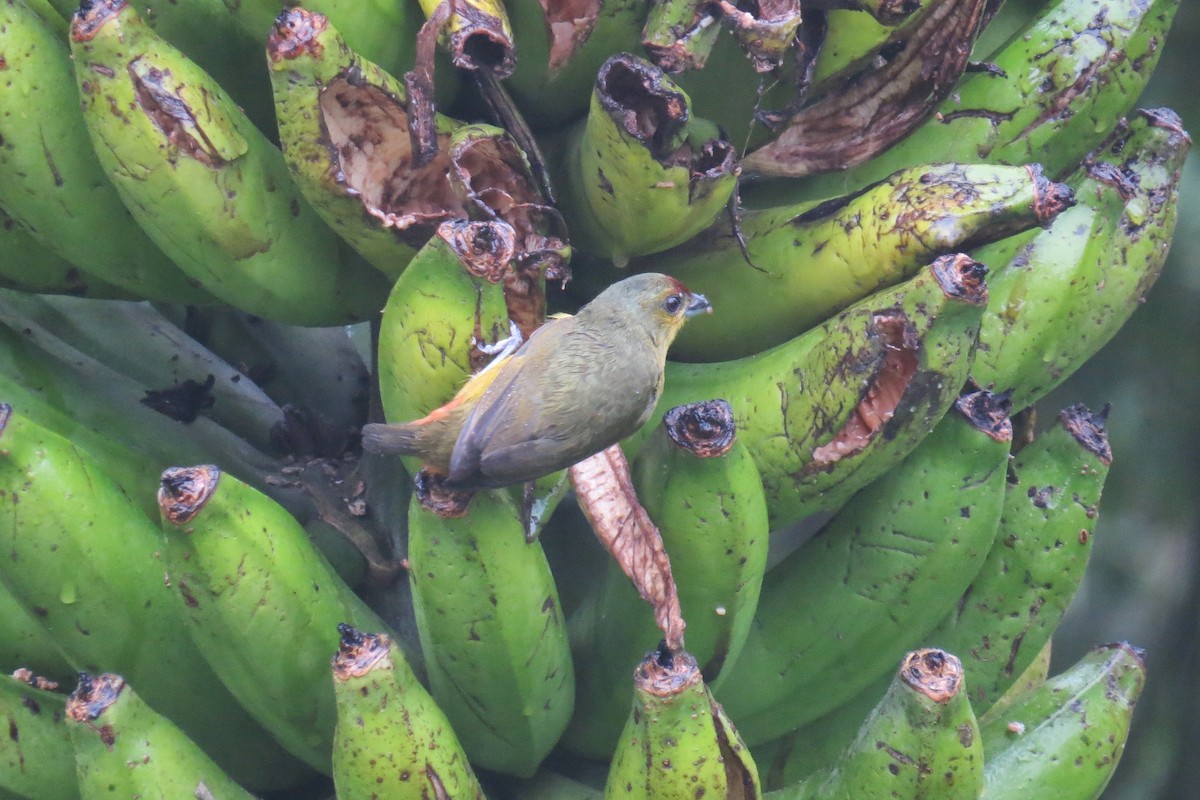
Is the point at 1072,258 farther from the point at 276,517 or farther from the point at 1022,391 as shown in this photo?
the point at 276,517

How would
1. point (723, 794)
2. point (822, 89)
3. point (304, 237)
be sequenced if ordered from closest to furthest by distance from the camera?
point (723, 794)
point (304, 237)
point (822, 89)

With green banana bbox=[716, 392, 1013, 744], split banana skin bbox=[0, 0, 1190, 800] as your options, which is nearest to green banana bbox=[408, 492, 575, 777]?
split banana skin bbox=[0, 0, 1190, 800]

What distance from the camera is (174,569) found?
4.14ft

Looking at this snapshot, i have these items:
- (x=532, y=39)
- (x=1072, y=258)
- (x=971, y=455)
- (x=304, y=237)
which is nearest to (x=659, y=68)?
(x=532, y=39)

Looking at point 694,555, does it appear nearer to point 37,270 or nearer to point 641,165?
point 641,165

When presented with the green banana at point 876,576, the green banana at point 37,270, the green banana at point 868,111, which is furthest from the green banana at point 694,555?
the green banana at point 37,270

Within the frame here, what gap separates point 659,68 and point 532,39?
209mm

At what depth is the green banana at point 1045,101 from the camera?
5.45ft

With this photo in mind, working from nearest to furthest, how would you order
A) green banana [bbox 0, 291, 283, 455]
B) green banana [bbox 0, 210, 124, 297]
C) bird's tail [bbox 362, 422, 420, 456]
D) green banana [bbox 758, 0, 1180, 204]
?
bird's tail [bbox 362, 422, 420, 456] → green banana [bbox 0, 210, 124, 297] → green banana [bbox 758, 0, 1180, 204] → green banana [bbox 0, 291, 283, 455]

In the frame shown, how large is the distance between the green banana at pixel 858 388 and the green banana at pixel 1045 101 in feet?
1.09

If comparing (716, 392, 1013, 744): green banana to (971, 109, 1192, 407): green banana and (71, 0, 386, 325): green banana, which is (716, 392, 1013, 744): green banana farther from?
(71, 0, 386, 325): green banana

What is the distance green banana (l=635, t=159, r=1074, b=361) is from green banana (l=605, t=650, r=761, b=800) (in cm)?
52

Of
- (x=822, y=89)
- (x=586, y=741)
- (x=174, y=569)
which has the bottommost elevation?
(x=586, y=741)

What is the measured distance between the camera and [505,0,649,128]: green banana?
1.41 m
